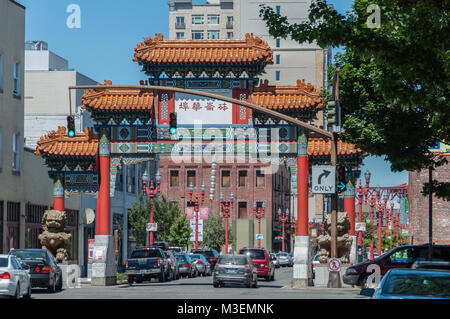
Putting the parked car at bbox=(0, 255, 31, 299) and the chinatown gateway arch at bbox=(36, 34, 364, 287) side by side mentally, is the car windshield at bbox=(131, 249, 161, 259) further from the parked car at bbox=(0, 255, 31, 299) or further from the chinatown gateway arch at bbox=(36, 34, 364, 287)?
the parked car at bbox=(0, 255, 31, 299)

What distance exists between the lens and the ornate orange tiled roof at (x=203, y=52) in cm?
3850

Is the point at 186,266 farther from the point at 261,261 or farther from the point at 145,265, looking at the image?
the point at 145,265

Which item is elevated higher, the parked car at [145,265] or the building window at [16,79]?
the building window at [16,79]

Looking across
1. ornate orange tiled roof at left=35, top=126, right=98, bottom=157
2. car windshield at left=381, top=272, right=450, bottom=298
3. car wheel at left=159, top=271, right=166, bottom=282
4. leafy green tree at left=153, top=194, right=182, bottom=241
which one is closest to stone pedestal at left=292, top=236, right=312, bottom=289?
car wheel at left=159, top=271, right=166, bottom=282

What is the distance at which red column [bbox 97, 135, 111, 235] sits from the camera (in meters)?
38.3

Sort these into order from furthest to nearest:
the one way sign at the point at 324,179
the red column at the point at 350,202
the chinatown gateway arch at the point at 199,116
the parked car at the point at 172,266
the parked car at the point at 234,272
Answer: the parked car at the point at 172,266
the red column at the point at 350,202
the chinatown gateway arch at the point at 199,116
the parked car at the point at 234,272
the one way sign at the point at 324,179

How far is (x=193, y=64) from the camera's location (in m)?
38.5

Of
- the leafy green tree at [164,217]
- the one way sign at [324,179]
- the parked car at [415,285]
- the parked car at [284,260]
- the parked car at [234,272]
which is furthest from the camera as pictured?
the parked car at [284,260]

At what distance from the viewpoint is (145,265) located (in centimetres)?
4331

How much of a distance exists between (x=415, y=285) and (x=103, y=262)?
81.5 ft

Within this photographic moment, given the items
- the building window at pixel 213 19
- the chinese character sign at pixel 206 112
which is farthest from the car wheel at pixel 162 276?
the building window at pixel 213 19

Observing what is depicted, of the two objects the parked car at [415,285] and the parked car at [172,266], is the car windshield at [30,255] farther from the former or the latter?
the parked car at [415,285]

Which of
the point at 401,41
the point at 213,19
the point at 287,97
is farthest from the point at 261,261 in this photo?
the point at 213,19

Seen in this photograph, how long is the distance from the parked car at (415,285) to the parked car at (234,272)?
22.7 metres
